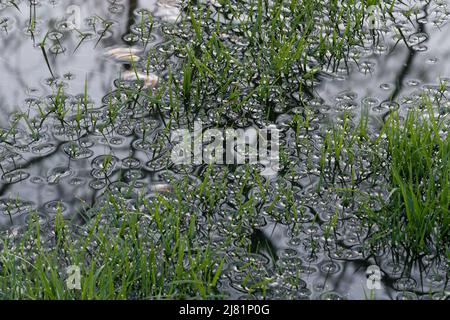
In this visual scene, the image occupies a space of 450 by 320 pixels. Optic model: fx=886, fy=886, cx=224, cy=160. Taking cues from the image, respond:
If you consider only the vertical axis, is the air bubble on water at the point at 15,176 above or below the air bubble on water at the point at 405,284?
above

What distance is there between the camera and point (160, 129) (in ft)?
11.9

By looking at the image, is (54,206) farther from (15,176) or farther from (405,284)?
(405,284)

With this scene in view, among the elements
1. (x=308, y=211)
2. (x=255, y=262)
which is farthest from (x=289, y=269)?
(x=308, y=211)

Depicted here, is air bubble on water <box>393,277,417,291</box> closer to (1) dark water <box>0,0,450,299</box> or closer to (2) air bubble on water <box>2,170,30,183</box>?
(1) dark water <box>0,0,450,299</box>

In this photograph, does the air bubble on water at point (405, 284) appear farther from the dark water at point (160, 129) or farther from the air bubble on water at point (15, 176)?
the air bubble on water at point (15, 176)

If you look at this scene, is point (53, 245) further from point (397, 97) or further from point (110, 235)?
point (397, 97)

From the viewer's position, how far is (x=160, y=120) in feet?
12.1

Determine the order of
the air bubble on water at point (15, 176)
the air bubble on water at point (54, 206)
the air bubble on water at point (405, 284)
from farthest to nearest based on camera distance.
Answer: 1. the air bubble on water at point (15, 176)
2. the air bubble on water at point (54, 206)
3. the air bubble on water at point (405, 284)

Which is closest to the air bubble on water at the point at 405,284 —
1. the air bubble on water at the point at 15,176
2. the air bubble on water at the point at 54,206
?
the air bubble on water at the point at 54,206

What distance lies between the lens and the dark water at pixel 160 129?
302 cm

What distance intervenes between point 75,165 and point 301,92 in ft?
3.48

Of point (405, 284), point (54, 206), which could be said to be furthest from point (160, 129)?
point (405, 284)
